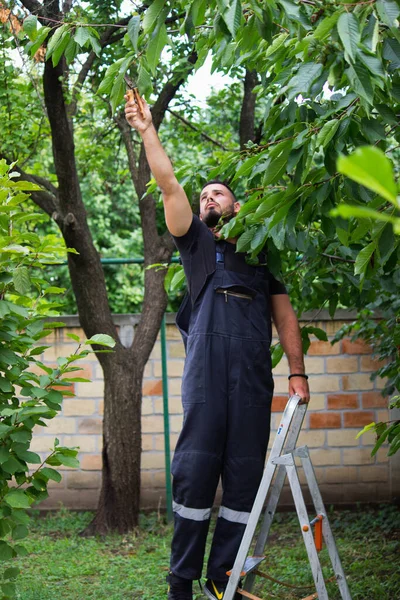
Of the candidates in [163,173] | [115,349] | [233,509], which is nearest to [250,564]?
[233,509]

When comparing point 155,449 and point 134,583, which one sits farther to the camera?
point 155,449

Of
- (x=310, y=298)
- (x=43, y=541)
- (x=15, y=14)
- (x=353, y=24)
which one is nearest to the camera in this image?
(x=353, y=24)

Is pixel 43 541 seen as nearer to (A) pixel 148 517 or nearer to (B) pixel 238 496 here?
(A) pixel 148 517

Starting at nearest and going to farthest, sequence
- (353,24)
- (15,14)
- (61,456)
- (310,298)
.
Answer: (353,24) < (61,456) < (310,298) < (15,14)

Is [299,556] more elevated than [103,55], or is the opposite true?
[103,55]

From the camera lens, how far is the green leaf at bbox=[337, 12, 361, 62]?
1596 mm

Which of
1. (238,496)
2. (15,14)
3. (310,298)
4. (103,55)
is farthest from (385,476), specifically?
(15,14)

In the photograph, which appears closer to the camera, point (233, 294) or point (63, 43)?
point (63, 43)

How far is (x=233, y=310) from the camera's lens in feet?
10.3

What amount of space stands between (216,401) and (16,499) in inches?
33.4

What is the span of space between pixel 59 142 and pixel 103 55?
762 mm

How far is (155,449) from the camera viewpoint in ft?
19.6

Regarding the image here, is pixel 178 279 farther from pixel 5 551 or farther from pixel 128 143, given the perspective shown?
pixel 128 143

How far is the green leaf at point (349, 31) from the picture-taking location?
1596 mm
